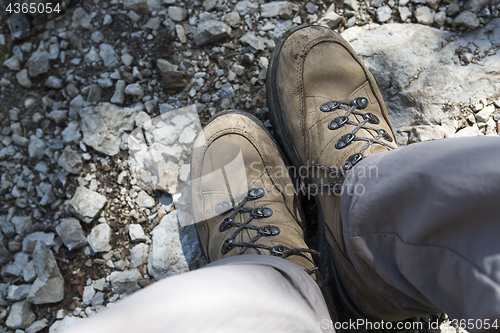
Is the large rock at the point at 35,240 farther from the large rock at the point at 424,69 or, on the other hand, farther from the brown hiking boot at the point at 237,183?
the large rock at the point at 424,69

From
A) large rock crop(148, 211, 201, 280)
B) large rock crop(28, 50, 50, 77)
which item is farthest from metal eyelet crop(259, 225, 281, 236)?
large rock crop(28, 50, 50, 77)

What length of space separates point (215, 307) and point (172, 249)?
34.5 inches

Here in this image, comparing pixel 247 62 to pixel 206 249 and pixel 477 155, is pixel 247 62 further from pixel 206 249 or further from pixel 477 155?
pixel 477 155

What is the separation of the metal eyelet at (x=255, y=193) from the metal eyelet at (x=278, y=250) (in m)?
0.26

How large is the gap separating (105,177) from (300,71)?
3.26 ft

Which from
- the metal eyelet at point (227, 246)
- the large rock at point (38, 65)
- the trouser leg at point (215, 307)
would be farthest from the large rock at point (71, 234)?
the trouser leg at point (215, 307)

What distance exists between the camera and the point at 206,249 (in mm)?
1445

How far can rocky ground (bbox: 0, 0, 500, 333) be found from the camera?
4.80 feet

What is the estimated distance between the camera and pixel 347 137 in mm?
1316

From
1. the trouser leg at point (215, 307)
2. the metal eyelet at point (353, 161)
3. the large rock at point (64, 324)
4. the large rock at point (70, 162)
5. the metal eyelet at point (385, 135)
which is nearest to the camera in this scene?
the trouser leg at point (215, 307)

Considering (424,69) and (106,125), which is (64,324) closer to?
(106,125)

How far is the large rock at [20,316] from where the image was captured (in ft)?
4.60

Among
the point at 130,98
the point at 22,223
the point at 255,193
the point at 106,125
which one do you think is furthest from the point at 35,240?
the point at 255,193

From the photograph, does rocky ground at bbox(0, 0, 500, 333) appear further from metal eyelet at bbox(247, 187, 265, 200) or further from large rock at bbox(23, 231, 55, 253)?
metal eyelet at bbox(247, 187, 265, 200)
